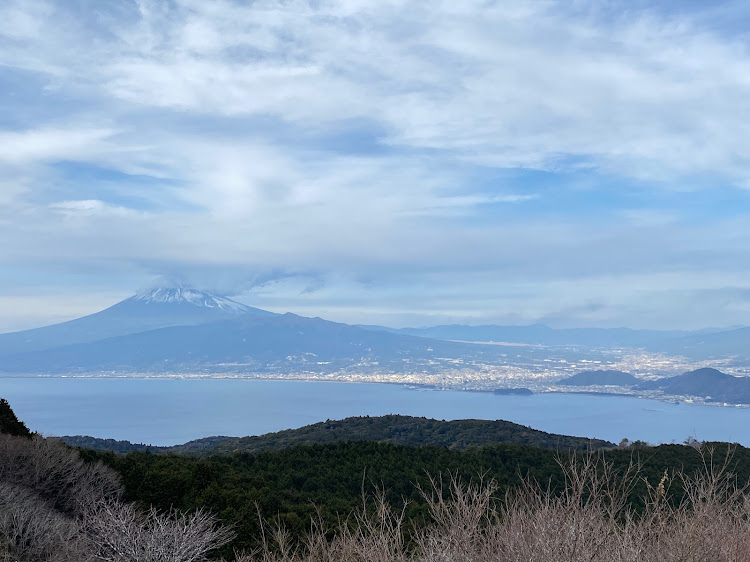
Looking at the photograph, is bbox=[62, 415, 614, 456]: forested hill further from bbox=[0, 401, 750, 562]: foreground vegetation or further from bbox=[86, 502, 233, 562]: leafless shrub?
bbox=[86, 502, 233, 562]: leafless shrub

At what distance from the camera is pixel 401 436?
43.9m

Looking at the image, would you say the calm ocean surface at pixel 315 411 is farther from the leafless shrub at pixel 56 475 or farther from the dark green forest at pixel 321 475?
the leafless shrub at pixel 56 475

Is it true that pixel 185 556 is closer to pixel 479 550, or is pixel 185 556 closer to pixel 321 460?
pixel 479 550

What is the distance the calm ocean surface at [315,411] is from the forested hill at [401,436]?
4824 cm

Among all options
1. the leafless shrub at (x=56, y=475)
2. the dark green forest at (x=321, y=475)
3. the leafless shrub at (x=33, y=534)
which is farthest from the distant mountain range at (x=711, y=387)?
the leafless shrub at (x=33, y=534)

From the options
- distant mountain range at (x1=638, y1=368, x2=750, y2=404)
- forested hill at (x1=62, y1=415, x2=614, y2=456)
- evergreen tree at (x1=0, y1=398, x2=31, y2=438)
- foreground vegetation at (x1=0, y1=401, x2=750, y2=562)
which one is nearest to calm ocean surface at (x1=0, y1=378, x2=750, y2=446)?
distant mountain range at (x1=638, y1=368, x2=750, y2=404)

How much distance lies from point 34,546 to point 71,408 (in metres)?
146

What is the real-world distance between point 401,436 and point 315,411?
311ft

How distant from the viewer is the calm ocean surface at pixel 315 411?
4063 inches

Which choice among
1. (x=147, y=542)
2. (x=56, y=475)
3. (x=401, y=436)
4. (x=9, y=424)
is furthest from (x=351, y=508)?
(x=401, y=436)

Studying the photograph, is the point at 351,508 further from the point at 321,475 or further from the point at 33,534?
the point at 33,534

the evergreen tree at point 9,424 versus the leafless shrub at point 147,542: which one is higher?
the evergreen tree at point 9,424

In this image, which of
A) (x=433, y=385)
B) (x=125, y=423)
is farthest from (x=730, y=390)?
(x=125, y=423)

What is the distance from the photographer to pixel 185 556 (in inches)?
483
